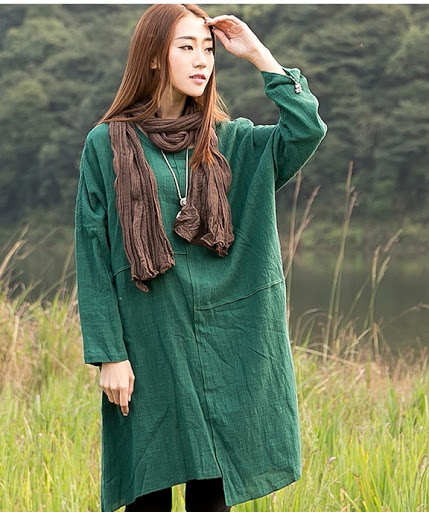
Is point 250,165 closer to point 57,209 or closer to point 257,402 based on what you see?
point 257,402

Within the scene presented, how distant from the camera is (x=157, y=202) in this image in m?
1.71

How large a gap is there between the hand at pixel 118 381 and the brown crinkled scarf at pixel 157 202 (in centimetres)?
16

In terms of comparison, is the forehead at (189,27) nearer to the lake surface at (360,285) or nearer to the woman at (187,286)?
the woman at (187,286)

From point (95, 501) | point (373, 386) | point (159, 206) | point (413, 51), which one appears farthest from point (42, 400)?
point (413, 51)

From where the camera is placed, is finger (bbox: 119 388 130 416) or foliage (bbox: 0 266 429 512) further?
foliage (bbox: 0 266 429 512)

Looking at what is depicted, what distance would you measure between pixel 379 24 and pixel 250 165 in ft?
68.8

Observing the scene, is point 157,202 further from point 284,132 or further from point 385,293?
point 385,293

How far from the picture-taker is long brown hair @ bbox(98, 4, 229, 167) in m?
1.74

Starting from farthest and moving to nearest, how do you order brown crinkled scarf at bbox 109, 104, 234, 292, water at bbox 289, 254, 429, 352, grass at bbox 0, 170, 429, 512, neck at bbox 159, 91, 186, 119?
water at bbox 289, 254, 429, 352 < grass at bbox 0, 170, 429, 512 < neck at bbox 159, 91, 186, 119 < brown crinkled scarf at bbox 109, 104, 234, 292

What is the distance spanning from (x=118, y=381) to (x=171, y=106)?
1.84 feet

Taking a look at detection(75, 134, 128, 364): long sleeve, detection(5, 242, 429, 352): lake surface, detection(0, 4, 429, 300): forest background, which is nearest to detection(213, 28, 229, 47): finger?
detection(75, 134, 128, 364): long sleeve

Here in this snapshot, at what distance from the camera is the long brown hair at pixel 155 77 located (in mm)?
1743

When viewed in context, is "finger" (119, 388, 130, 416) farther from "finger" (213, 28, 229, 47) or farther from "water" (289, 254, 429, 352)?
"water" (289, 254, 429, 352)

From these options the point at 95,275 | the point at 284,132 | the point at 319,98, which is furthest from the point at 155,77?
the point at 319,98
